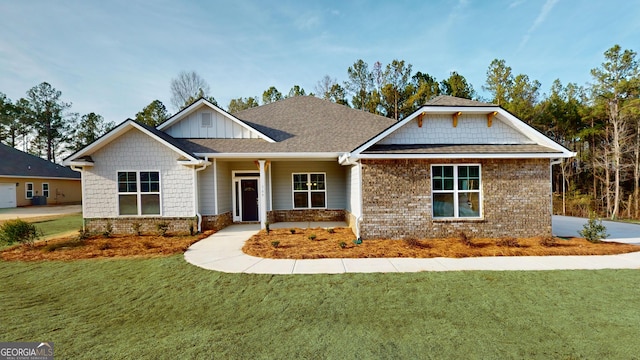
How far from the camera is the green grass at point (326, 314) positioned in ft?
10.5

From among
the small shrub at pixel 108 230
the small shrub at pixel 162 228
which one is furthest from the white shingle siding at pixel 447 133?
the small shrub at pixel 108 230

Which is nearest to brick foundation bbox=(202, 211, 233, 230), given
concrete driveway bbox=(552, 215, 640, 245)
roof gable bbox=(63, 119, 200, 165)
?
roof gable bbox=(63, 119, 200, 165)

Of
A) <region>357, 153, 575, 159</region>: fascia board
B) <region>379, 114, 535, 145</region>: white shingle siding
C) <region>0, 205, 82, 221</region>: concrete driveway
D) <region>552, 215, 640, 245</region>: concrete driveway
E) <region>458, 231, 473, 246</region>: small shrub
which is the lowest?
<region>552, 215, 640, 245</region>: concrete driveway

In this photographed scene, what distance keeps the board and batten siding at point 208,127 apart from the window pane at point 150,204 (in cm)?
291

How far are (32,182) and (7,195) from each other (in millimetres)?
2220

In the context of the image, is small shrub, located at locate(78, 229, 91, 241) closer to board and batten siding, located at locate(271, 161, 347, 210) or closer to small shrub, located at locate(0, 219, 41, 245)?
small shrub, located at locate(0, 219, 41, 245)

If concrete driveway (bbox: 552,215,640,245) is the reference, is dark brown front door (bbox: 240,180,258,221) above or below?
above

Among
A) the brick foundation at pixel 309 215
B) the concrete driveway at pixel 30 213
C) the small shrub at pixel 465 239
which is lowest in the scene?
the small shrub at pixel 465 239

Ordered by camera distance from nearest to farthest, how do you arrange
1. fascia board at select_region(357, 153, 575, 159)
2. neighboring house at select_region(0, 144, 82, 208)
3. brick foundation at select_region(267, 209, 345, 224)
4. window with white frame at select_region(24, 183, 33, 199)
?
1. fascia board at select_region(357, 153, 575, 159)
2. brick foundation at select_region(267, 209, 345, 224)
3. neighboring house at select_region(0, 144, 82, 208)
4. window with white frame at select_region(24, 183, 33, 199)

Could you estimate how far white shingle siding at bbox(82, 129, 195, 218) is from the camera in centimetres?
1005

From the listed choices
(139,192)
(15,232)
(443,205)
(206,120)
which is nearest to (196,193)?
(139,192)

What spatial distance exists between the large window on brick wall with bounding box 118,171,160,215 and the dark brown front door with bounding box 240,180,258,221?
3.49 m

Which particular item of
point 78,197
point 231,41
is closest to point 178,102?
point 78,197

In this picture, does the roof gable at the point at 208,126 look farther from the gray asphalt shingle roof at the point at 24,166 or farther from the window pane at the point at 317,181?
the gray asphalt shingle roof at the point at 24,166
